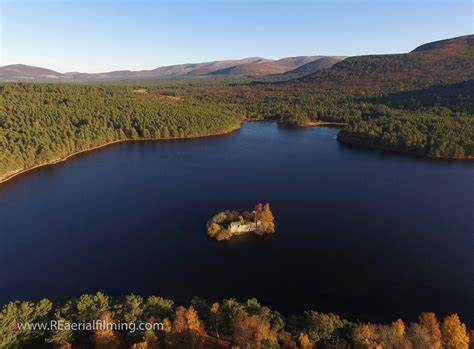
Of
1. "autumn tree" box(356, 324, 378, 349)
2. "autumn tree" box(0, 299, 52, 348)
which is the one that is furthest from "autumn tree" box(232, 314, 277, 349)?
"autumn tree" box(0, 299, 52, 348)

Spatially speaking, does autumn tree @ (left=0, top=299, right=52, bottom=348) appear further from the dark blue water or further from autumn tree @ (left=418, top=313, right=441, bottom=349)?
autumn tree @ (left=418, top=313, right=441, bottom=349)

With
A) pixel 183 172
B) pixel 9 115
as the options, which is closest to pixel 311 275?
pixel 183 172

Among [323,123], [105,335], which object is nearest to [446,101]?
[323,123]

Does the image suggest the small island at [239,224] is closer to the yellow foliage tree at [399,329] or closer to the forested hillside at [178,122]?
the yellow foliage tree at [399,329]

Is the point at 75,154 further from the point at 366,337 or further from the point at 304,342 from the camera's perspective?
the point at 366,337

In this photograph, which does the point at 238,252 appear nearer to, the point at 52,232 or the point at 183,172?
the point at 52,232

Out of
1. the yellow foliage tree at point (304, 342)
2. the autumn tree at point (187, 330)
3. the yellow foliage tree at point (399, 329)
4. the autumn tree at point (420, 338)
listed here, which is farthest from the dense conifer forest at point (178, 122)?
the yellow foliage tree at point (304, 342)
